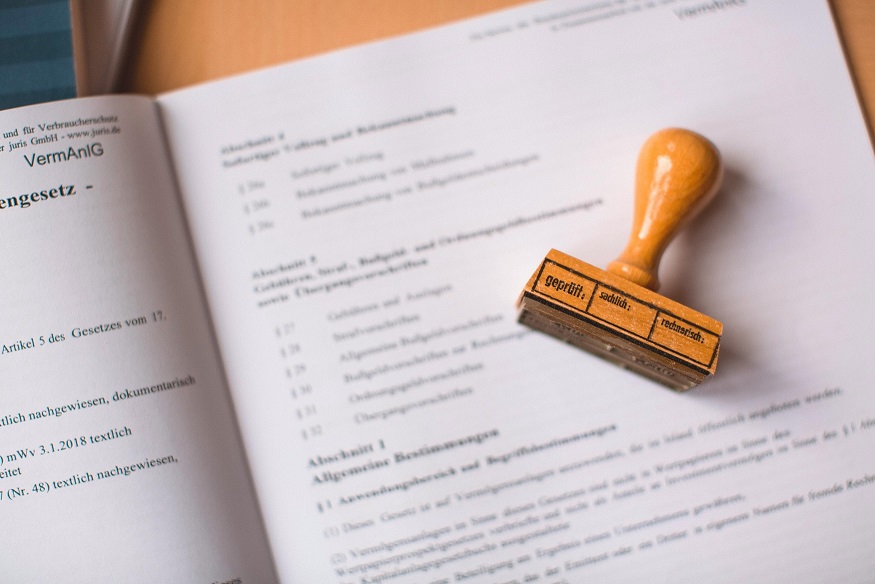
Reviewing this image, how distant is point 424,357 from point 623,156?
220 millimetres

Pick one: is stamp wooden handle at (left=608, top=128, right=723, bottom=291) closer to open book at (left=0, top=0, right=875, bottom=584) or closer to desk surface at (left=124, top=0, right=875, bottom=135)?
open book at (left=0, top=0, right=875, bottom=584)

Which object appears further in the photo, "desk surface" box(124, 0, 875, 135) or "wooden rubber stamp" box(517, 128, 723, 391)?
"desk surface" box(124, 0, 875, 135)

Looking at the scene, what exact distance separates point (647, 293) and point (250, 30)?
37 cm

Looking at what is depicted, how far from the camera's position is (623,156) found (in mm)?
450

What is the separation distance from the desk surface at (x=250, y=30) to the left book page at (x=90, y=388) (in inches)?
2.6

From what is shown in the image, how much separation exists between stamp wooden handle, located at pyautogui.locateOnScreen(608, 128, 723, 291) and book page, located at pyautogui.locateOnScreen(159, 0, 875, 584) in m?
0.05

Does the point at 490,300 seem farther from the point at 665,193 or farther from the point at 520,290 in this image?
→ the point at 665,193

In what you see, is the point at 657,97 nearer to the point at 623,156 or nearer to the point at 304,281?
the point at 623,156

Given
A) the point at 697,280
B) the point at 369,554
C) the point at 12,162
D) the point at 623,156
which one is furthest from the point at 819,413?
the point at 12,162

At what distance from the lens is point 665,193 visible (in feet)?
1.28

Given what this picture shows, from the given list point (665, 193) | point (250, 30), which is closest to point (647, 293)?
point (665, 193)

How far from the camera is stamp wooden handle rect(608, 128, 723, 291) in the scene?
1.27 feet

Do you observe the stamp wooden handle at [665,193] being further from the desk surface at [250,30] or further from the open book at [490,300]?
the desk surface at [250,30]


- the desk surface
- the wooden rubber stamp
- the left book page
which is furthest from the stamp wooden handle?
the left book page
